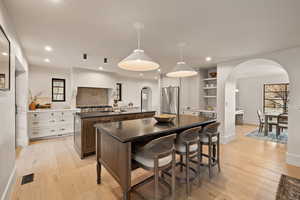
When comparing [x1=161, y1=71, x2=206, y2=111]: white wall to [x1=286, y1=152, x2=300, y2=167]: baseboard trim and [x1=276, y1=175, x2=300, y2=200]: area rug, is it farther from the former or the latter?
[x1=276, y1=175, x2=300, y2=200]: area rug

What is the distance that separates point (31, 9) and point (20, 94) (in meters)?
2.78

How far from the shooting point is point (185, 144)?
6.51ft

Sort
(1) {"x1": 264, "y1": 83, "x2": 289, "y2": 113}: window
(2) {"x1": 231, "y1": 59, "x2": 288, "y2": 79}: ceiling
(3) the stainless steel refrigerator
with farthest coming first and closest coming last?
1. (1) {"x1": 264, "y1": 83, "x2": 289, "y2": 113}: window
2. (3) the stainless steel refrigerator
3. (2) {"x1": 231, "y1": 59, "x2": 288, "y2": 79}: ceiling

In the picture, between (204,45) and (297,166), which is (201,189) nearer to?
(297,166)

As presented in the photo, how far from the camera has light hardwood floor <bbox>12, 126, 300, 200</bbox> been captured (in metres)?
1.92

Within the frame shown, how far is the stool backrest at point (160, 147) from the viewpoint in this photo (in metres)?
1.53

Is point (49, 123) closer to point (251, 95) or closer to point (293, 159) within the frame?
point (293, 159)

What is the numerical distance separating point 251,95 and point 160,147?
23.9 ft

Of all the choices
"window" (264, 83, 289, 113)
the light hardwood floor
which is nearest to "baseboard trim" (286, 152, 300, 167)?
the light hardwood floor

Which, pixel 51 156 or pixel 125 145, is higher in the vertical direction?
pixel 125 145

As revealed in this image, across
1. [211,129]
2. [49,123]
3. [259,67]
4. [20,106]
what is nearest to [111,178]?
[211,129]

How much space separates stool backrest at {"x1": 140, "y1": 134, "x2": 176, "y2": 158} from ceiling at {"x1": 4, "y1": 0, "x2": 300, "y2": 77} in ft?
5.19

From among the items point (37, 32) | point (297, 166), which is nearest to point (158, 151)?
point (37, 32)

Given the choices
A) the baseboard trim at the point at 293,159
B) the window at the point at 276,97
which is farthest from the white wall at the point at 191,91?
the window at the point at 276,97
